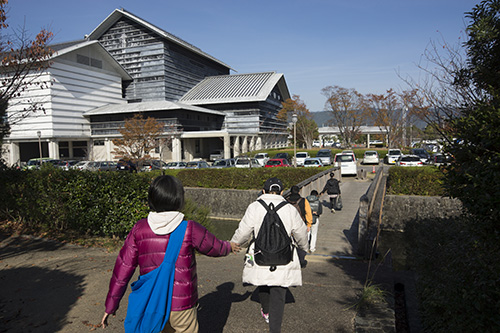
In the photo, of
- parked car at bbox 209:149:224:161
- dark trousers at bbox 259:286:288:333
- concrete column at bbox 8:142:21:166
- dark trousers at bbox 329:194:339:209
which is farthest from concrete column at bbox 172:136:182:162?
dark trousers at bbox 259:286:288:333

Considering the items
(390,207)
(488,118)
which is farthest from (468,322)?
(390,207)

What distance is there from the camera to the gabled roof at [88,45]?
4226cm

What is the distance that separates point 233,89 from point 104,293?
54.8 metres

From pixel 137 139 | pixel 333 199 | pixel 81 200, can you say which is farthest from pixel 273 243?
pixel 137 139

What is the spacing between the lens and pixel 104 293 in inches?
217

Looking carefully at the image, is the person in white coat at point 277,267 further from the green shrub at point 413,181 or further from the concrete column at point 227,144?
the concrete column at point 227,144

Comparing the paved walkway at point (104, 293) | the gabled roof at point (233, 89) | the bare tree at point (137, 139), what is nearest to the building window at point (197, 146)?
the gabled roof at point (233, 89)

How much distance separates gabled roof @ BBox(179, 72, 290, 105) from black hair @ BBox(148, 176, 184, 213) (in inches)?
2032

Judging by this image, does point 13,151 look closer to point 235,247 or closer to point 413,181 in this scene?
point 413,181

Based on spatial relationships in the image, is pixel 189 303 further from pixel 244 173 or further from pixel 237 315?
pixel 244 173

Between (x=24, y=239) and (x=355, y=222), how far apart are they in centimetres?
994

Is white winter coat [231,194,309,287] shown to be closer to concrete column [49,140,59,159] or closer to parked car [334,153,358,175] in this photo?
parked car [334,153,358,175]

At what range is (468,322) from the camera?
298cm

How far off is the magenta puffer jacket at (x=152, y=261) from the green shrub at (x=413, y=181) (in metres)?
14.8
